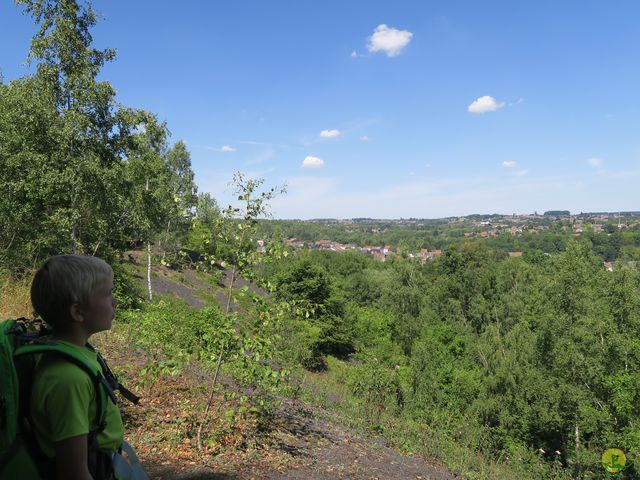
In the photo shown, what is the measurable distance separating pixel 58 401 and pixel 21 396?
131 millimetres

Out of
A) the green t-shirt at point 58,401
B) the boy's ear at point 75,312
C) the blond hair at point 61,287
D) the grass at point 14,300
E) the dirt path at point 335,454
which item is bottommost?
the dirt path at point 335,454

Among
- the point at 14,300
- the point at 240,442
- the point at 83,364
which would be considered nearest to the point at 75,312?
the point at 83,364

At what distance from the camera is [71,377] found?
1.33 metres

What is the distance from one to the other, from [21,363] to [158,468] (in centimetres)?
396

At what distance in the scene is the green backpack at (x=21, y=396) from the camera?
1269 mm

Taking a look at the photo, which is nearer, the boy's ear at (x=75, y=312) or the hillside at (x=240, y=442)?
the boy's ear at (x=75, y=312)

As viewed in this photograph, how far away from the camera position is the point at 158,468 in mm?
4551

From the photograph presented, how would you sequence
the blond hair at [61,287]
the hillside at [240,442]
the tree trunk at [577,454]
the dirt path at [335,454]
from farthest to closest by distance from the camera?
1. the tree trunk at [577,454]
2. the dirt path at [335,454]
3. the hillside at [240,442]
4. the blond hair at [61,287]

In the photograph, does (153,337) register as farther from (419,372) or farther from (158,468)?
(419,372)

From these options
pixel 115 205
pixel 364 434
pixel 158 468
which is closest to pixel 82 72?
pixel 115 205

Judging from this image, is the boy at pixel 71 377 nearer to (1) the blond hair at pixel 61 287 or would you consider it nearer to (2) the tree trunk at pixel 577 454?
(1) the blond hair at pixel 61 287

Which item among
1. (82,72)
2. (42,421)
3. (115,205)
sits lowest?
(42,421)

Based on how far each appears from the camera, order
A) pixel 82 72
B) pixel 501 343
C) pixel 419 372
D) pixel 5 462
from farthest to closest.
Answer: pixel 501 343 < pixel 419 372 < pixel 82 72 < pixel 5 462

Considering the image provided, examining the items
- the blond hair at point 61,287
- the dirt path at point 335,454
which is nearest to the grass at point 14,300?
the dirt path at point 335,454
